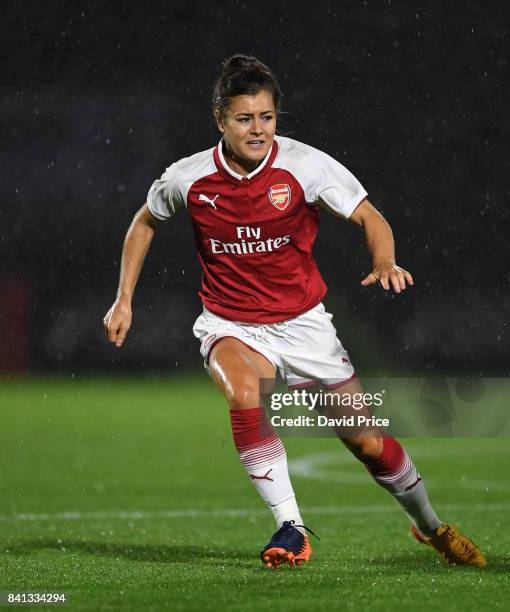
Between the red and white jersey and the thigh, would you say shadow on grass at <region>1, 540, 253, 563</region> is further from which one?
the red and white jersey

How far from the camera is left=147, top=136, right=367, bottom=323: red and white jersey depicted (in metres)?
4.88

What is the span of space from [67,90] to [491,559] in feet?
45.0

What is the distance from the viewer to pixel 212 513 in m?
7.67

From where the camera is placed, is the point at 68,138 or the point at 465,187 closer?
the point at 465,187

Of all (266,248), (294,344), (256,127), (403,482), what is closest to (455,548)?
(403,482)

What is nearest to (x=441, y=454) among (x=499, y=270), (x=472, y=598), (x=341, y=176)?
(x=499, y=270)

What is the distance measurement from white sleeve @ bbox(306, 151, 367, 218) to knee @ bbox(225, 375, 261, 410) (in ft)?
2.67

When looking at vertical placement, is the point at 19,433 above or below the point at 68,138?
below

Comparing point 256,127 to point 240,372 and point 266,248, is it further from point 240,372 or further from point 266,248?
point 240,372

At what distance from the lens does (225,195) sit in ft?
16.1

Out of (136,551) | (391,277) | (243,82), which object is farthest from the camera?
(136,551)

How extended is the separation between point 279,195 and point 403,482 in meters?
1.29

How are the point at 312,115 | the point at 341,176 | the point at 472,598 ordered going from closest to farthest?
the point at 472,598, the point at 341,176, the point at 312,115

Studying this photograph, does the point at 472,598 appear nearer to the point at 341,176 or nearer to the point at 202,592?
the point at 202,592
